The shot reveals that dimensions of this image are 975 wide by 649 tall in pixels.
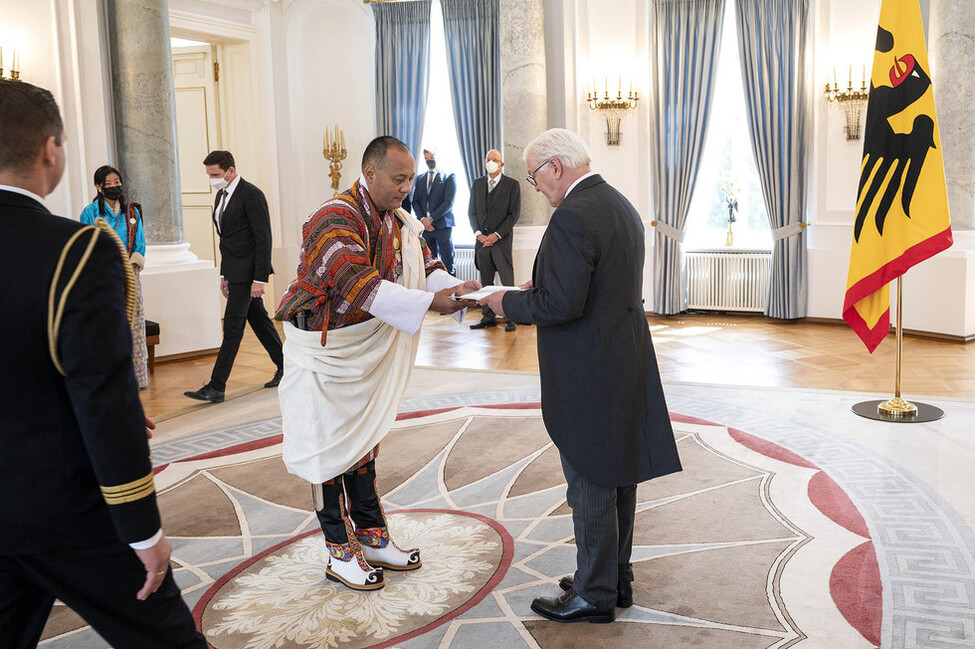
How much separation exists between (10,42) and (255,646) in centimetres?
588

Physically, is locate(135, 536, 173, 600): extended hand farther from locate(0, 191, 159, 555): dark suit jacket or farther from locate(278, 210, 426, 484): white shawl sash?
locate(278, 210, 426, 484): white shawl sash

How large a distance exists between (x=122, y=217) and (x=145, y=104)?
1.64m

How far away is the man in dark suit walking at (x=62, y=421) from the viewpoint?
1540mm

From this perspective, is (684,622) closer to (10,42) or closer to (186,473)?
(186,473)

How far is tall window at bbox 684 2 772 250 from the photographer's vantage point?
9117mm

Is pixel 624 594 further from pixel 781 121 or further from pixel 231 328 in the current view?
pixel 781 121

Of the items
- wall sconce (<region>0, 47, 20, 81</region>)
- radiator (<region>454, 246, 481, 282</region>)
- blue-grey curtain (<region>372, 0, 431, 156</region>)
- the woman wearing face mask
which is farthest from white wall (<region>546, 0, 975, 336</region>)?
wall sconce (<region>0, 47, 20, 81</region>)

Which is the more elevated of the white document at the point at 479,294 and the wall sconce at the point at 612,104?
the wall sconce at the point at 612,104

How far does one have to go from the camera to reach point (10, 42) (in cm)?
670

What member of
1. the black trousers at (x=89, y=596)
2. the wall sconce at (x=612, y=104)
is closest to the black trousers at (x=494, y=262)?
the wall sconce at (x=612, y=104)

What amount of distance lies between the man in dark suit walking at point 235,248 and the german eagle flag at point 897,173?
3.80m

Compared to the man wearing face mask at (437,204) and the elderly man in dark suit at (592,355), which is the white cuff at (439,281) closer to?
the elderly man in dark suit at (592,355)

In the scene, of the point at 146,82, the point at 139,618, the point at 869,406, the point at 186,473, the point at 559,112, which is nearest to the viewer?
the point at 139,618

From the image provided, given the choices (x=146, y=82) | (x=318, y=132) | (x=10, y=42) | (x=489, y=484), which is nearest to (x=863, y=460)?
(x=489, y=484)
